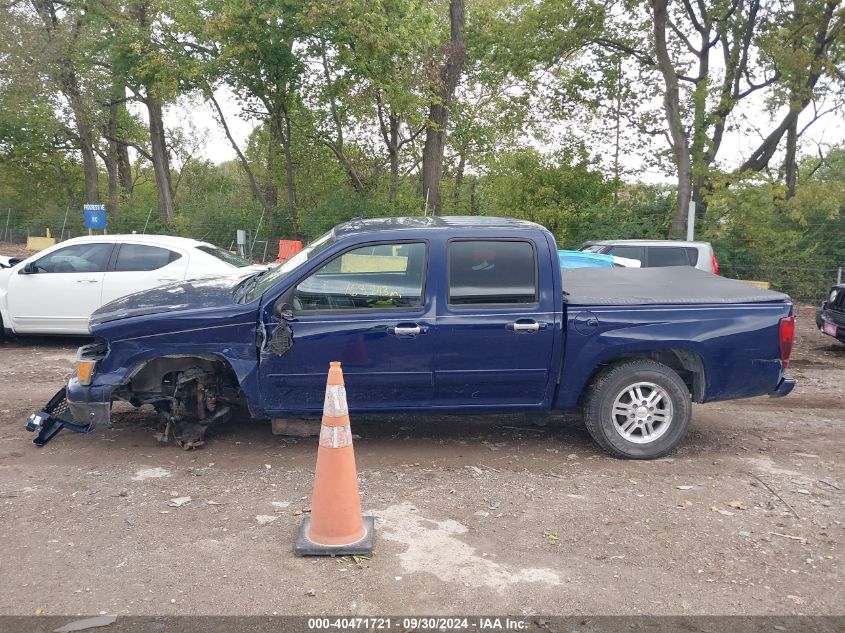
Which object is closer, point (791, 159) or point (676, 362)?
point (676, 362)

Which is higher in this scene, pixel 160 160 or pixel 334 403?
pixel 160 160

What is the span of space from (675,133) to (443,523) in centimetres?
1674

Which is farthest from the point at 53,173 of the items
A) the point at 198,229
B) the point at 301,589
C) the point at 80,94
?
the point at 301,589

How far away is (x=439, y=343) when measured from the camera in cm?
529

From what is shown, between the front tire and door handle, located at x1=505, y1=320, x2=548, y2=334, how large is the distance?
701 mm

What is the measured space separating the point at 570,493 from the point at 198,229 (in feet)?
70.5

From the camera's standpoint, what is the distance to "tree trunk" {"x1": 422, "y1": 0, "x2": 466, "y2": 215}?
63.6 ft

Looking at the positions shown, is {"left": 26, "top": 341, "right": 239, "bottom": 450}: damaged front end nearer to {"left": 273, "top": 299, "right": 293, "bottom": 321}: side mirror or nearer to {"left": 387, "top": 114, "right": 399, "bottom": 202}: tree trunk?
{"left": 273, "top": 299, "right": 293, "bottom": 321}: side mirror

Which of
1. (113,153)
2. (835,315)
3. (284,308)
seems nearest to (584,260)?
(835,315)

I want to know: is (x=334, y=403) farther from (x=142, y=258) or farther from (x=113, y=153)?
(x=113, y=153)

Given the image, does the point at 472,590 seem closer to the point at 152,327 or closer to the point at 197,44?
the point at 152,327

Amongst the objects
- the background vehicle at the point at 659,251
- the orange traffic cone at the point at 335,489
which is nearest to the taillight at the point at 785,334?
the orange traffic cone at the point at 335,489

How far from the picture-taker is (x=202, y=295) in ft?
19.0

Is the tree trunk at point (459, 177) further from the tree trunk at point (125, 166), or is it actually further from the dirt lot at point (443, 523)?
the dirt lot at point (443, 523)
